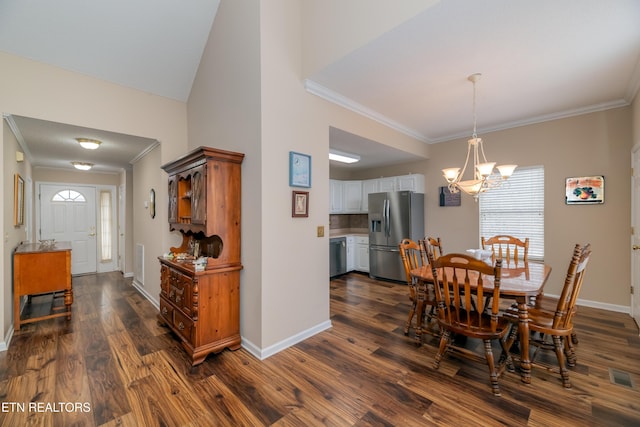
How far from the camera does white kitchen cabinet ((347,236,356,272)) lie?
6.09 metres

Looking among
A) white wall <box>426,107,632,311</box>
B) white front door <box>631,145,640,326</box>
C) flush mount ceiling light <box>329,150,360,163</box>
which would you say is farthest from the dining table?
flush mount ceiling light <box>329,150,360,163</box>

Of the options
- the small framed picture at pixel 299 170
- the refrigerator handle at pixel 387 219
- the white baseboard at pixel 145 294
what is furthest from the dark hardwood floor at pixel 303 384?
the refrigerator handle at pixel 387 219

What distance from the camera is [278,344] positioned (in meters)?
2.68

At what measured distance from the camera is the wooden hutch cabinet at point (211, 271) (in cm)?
252

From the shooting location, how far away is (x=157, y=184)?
3.94m

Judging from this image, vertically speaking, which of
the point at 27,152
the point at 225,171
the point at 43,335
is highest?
the point at 27,152

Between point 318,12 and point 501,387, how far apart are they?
3.81 metres

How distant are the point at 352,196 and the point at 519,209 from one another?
10.7ft

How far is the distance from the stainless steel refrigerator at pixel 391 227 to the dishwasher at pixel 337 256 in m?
0.58

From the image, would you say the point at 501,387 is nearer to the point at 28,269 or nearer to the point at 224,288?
the point at 224,288

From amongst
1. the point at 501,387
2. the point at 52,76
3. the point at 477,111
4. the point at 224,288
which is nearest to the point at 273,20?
the point at 52,76

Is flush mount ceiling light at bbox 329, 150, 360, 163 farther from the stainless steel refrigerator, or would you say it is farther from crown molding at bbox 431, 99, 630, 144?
crown molding at bbox 431, 99, 630, 144

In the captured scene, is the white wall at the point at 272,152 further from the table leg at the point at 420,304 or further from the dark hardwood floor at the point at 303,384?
the table leg at the point at 420,304

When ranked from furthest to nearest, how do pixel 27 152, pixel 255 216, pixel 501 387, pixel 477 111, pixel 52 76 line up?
pixel 27 152 → pixel 477 111 → pixel 52 76 → pixel 255 216 → pixel 501 387
